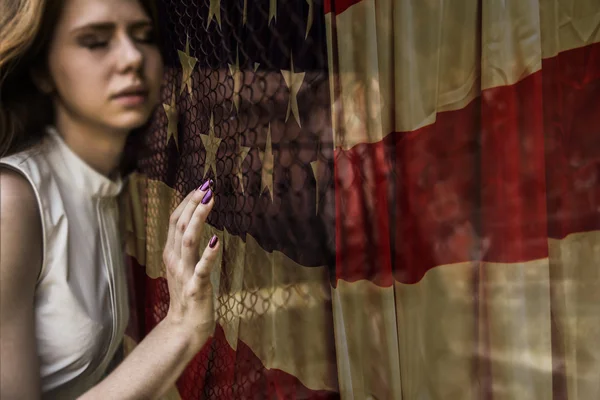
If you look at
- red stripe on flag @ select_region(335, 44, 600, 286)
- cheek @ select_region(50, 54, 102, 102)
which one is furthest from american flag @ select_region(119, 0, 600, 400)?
cheek @ select_region(50, 54, 102, 102)

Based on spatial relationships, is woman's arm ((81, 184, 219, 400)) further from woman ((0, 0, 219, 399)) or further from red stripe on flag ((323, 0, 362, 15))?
red stripe on flag ((323, 0, 362, 15))

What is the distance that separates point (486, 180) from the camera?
0.48 m

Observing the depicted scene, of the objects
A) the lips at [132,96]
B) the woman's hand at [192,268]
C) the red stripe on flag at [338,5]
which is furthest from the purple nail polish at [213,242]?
the red stripe on flag at [338,5]

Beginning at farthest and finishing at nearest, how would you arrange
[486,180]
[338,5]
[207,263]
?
[207,263]
[338,5]
[486,180]

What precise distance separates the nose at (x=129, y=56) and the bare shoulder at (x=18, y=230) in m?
0.21

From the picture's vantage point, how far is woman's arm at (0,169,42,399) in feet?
2.05

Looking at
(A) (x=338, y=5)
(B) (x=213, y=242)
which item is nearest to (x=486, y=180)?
(A) (x=338, y=5)

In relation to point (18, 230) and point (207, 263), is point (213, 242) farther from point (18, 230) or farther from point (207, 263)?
point (18, 230)

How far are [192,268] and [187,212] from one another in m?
0.08

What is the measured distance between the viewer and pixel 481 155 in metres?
0.49

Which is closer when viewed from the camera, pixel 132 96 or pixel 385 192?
pixel 385 192

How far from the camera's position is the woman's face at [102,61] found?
69 cm

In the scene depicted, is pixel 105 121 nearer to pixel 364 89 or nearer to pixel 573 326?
pixel 364 89

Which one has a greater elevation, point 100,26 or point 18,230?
point 100,26
